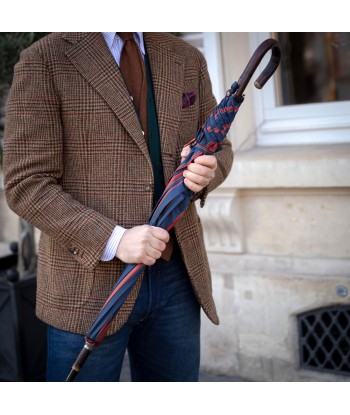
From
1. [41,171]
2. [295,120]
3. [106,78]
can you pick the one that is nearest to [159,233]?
[41,171]

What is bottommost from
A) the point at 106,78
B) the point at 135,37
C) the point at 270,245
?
the point at 270,245

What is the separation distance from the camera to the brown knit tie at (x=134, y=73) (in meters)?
1.79

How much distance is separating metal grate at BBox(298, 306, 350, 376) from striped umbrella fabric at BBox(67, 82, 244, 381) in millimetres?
1752

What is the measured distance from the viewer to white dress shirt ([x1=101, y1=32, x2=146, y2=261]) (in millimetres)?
1650

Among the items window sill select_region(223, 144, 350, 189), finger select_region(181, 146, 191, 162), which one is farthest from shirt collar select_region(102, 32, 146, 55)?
window sill select_region(223, 144, 350, 189)

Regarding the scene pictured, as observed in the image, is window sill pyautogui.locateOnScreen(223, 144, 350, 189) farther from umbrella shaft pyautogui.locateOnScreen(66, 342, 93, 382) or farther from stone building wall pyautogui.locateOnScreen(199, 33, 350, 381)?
umbrella shaft pyautogui.locateOnScreen(66, 342, 93, 382)

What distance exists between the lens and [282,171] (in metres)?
3.04

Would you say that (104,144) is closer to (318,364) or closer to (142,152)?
(142,152)

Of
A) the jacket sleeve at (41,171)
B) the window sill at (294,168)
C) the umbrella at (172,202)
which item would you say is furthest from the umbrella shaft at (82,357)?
the window sill at (294,168)

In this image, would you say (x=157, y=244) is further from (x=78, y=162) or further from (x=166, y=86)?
(x=166, y=86)

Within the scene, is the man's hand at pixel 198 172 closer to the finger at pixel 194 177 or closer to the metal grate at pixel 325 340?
the finger at pixel 194 177

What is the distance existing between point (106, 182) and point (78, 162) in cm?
9

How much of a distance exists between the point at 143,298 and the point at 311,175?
147 cm

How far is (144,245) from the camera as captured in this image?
1589 millimetres
